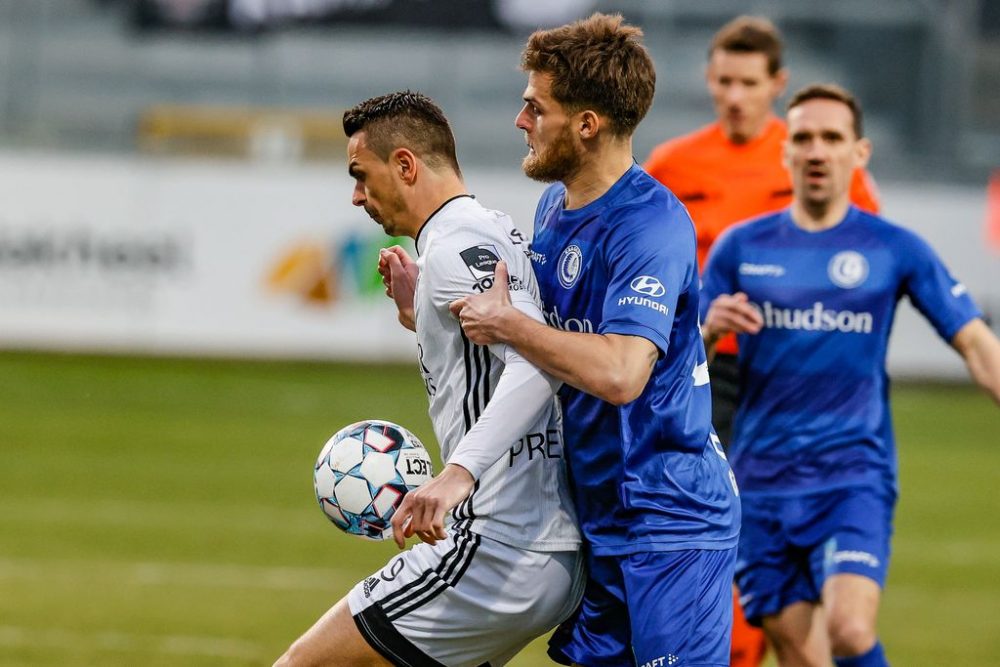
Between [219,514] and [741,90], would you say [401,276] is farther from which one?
[219,514]

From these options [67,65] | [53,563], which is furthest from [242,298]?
[53,563]

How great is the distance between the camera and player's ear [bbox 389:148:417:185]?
4.51m

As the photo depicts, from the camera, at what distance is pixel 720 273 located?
6.48 m

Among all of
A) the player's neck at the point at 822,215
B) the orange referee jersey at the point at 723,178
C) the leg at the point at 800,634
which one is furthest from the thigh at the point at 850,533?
the orange referee jersey at the point at 723,178

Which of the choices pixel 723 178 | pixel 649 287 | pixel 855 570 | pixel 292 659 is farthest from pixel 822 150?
pixel 292 659

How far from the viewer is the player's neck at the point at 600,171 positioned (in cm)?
445

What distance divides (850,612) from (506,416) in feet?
7.19

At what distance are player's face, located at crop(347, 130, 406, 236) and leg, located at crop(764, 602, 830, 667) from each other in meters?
2.51

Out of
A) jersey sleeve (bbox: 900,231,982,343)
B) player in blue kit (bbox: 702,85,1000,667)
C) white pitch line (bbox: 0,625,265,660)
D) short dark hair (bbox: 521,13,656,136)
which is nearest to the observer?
short dark hair (bbox: 521,13,656,136)

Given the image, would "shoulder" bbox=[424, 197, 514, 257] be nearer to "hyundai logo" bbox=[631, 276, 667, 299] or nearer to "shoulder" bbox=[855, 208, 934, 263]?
"hyundai logo" bbox=[631, 276, 667, 299]

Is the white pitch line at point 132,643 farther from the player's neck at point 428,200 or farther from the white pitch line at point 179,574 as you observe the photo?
the player's neck at point 428,200

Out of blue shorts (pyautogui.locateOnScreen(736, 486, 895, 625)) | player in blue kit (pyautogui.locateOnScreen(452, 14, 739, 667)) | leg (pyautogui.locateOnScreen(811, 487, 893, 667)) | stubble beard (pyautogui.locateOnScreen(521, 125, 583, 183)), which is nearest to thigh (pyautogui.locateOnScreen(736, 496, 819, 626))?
blue shorts (pyautogui.locateOnScreen(736, 486, 895, 625))

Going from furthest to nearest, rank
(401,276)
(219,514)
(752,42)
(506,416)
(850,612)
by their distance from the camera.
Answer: (219,514)
(752,42)
(850,612)
(401,276)
(506,416)

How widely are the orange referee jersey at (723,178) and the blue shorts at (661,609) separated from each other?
9.69 feet
